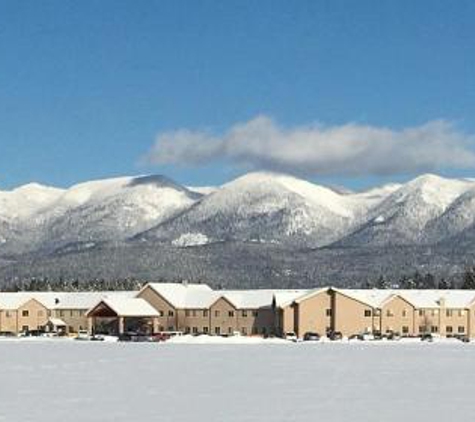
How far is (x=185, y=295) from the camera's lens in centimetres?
13812

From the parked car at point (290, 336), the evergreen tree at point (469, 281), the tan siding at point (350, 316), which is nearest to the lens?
the parked car at point (290, 336)

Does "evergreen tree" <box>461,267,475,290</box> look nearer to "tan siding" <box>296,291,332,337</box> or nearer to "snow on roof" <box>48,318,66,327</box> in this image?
"tan siding" <box>296,291,332,337</box>

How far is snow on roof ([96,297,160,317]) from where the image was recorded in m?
128

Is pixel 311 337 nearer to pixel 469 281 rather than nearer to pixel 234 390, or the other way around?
pixel 469 281

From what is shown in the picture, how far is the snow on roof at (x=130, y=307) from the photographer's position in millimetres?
128250

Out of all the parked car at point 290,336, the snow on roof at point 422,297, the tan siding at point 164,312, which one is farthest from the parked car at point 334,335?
the tan siding at point 164,312

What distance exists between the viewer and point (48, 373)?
155ft

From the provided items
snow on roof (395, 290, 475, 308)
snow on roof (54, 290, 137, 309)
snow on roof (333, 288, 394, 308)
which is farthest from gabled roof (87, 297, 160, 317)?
snow on roof (395, 290, 475, 308)

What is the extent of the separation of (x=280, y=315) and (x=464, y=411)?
96889 millimetres

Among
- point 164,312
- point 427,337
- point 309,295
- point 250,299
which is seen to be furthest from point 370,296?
point 164,312

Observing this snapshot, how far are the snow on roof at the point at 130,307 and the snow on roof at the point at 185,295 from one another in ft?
8.32

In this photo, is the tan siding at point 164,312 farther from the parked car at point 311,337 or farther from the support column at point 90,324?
the parked car at point 311,337

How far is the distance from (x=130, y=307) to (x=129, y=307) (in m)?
0.27

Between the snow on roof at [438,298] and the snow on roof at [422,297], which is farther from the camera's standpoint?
the snow on roof at [438,298]
